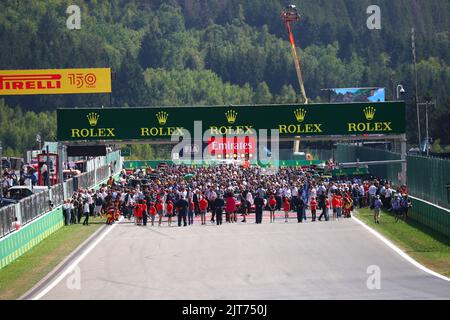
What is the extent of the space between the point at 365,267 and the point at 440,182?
38.9 feet

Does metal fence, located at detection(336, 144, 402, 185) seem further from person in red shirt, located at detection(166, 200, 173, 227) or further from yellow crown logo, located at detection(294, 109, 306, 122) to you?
person in red shirt, located at detection(166, 200, 173, 227)

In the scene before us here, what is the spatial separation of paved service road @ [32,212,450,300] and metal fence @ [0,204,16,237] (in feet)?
7.44

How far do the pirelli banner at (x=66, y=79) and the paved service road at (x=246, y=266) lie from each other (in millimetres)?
38985

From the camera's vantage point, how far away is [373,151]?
6475 centimetres

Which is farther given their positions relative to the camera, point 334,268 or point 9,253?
point 9,253

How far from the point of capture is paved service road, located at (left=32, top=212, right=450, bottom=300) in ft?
78.3

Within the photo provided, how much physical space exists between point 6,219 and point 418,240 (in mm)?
11660

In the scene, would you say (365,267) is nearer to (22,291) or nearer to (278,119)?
(22,291)

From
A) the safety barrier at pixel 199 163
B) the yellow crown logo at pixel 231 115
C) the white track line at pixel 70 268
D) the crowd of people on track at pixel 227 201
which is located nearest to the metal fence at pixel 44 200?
the crowd of people on track at pixel 227 201

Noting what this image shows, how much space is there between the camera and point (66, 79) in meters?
86.4

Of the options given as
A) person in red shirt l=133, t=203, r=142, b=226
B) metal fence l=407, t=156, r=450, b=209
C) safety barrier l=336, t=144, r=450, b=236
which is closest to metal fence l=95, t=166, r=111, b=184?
safety barrier l=336, t=144, r=450, b=236

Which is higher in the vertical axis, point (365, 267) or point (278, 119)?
point (278, 119)
